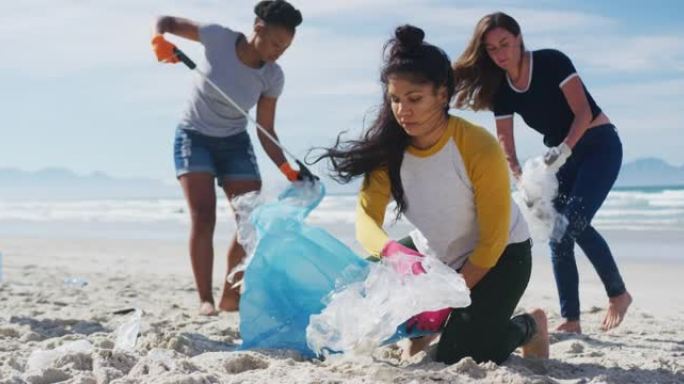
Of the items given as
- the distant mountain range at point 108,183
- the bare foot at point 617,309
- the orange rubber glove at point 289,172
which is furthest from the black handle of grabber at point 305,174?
the distant mountain range at point 108,183

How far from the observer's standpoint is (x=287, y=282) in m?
3.19

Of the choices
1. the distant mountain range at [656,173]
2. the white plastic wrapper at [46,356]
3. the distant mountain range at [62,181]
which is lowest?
the distant mountain range at [62,181]

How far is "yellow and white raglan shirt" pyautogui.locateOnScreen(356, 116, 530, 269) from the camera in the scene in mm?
2840

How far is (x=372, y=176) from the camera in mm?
3012

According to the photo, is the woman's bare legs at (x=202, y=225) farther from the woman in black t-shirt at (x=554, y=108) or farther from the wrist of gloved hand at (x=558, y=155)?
the wrist of gloved hand at (x=558, y=155)

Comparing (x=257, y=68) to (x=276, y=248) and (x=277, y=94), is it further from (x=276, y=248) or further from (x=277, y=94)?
(x=276, y=248)

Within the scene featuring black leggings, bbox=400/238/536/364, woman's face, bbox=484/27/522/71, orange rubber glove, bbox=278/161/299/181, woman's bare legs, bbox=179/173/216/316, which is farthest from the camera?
woman's bare legs, bbox=179/173/216/316

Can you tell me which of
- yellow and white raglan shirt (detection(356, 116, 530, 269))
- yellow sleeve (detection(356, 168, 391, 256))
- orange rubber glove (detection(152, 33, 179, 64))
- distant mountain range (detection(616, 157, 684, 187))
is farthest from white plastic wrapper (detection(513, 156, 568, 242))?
distant mountain range (detection(616, 157, 684, 187))

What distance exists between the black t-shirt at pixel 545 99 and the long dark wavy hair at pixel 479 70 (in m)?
0.07

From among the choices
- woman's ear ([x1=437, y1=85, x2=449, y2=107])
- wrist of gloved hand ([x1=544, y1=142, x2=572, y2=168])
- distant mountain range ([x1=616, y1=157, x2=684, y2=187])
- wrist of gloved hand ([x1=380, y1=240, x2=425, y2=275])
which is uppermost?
woman's ear ([x1=437, y1=85, x2=449, y2=107])

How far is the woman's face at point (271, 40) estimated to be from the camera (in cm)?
435

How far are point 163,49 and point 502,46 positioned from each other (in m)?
1.70

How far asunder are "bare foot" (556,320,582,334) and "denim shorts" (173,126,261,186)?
1.75 metres

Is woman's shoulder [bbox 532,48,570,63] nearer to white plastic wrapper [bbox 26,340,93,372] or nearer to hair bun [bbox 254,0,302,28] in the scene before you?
hair bun [bbox 254,0,302,28]
